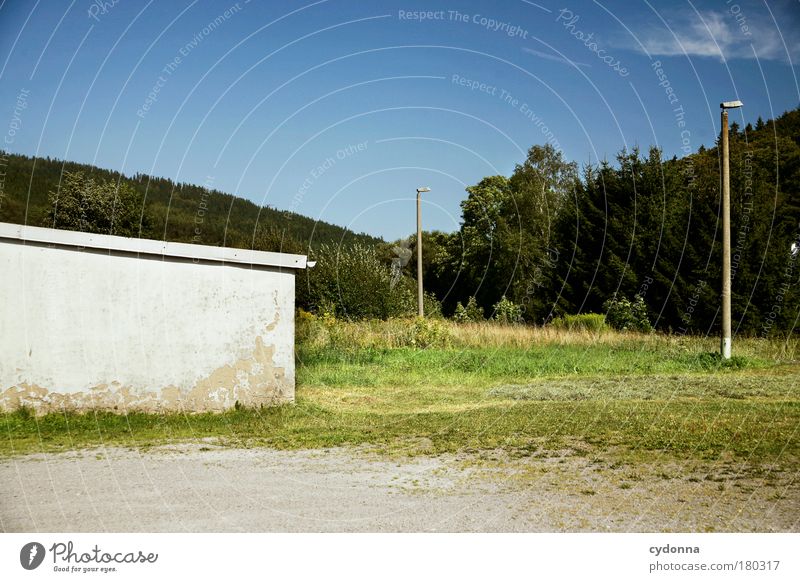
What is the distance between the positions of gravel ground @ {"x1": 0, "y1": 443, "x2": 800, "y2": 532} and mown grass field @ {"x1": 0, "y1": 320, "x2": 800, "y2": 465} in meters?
0.68

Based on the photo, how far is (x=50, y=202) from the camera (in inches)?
1196

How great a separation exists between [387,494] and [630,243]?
21.0 meters

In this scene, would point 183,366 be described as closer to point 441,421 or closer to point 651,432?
point 441,421

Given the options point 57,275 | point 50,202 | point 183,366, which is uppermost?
point 50,202

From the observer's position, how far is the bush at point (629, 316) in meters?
21.6

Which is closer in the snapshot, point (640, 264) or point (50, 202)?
point (640, 264)

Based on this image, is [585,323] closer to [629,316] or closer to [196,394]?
[629,316]

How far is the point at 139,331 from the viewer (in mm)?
8750

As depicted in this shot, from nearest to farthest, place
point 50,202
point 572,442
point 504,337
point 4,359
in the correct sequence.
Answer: point 572,442, point 4,359, point 504,337, point 50,202

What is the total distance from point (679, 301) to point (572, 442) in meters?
16.4

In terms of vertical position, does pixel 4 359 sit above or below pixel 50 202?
below

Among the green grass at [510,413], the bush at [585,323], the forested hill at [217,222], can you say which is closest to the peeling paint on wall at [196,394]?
the green grass at [510,413]
